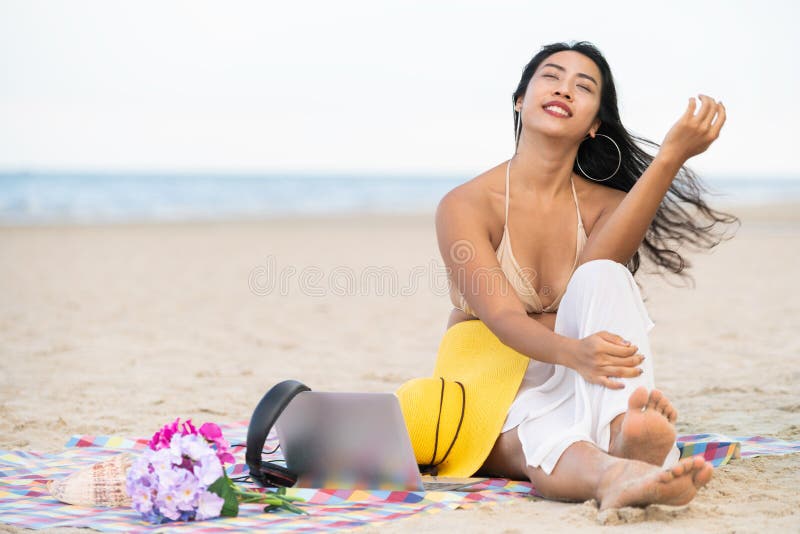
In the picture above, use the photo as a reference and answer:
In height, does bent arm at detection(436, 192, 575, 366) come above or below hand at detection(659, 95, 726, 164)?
below

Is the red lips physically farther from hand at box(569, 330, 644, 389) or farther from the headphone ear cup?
the headphone ear cup

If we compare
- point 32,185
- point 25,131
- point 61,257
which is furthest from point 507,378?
point 25,131

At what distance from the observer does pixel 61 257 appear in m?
13.4

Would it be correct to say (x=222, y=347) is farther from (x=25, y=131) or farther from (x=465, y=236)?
(x=25, y=131)

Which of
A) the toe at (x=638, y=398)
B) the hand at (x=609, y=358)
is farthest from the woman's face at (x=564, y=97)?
the toe at (x=638, y=398)

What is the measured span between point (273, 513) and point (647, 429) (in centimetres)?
115

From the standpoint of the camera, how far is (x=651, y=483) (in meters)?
2.56

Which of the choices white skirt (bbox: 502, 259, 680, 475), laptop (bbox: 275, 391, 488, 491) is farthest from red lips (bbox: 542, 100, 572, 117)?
laptop (bbox: 275, 391, 488, 491)

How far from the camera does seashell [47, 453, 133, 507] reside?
302cm

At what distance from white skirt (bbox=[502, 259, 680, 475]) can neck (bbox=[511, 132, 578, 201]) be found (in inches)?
24.9

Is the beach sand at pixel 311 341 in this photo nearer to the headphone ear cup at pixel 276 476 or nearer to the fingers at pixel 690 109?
the headphone ear cup at pixel 276 476

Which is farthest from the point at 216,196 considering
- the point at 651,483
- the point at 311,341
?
the point at 651,483

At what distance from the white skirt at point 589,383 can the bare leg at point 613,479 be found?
5cm

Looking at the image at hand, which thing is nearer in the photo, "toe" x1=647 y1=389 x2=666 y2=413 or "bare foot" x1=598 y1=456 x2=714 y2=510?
"bare foot" x1=598 y1=456 x2=714 y2=510
